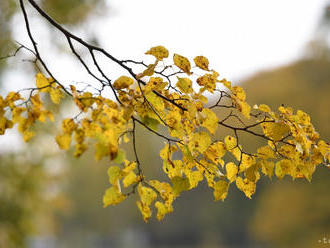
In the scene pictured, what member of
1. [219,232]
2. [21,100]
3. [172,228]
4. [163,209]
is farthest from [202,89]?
[172,228]

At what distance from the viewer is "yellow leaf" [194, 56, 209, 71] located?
1536 millimetres

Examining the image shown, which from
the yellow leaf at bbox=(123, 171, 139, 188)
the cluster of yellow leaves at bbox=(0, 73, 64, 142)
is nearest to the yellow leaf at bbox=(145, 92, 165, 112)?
the yellow leaf at bbox=(123, 171, 139, 188)

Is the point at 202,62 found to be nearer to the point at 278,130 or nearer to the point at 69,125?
the point at 278,130

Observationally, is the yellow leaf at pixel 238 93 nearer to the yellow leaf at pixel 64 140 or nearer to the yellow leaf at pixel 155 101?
the yellow leaf at pixel 155 101

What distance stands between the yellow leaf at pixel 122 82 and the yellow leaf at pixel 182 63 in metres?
0.17

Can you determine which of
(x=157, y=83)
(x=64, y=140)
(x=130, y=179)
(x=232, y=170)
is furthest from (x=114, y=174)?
(x=232, y=170)

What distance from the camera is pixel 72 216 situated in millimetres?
29000

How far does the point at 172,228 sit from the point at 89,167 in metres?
6.86

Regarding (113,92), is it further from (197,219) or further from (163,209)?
(197,219)

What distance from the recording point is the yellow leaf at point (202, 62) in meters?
1.54

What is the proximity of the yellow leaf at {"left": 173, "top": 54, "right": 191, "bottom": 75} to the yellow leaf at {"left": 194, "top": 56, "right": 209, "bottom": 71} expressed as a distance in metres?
0.04

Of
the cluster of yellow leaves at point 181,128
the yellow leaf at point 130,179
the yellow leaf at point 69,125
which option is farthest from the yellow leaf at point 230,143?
the yellow leaf at point 69,125

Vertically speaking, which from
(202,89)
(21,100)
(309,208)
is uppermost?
(309,208)

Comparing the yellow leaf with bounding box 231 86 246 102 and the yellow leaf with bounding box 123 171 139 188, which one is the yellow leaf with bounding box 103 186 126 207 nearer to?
the yellow leaf with bounding box 123 171 139 188
